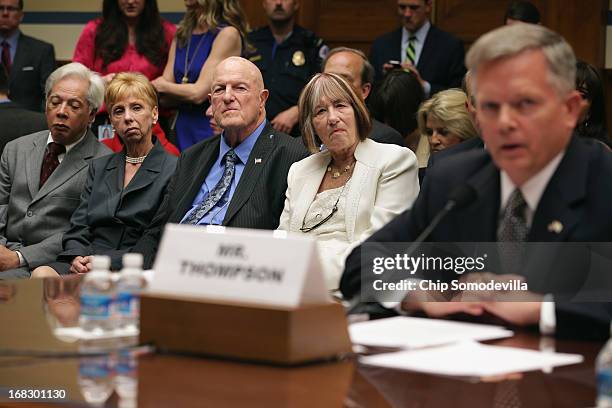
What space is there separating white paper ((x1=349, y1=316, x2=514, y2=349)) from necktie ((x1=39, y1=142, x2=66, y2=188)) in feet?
10.4

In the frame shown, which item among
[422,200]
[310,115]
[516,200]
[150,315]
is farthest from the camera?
[310,115]

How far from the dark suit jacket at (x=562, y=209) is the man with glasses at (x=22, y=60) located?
4670 millimetres

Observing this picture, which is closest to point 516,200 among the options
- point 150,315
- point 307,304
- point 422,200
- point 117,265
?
point 422,200

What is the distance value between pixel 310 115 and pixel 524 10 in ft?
7.02

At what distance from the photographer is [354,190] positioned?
12.8ft

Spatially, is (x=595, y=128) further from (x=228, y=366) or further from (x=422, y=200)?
(x=228, y=366)

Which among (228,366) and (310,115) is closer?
(228,366)

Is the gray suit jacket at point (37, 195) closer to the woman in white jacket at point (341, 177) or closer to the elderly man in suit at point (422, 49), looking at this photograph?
the woman in white jacket at point (341, 177)

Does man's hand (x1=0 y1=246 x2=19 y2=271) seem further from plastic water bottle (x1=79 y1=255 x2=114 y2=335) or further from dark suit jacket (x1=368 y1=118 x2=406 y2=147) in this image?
plastic water bottle (x1=79 y1=255 x2=114 y2=335)

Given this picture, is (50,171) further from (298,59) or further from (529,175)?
(529,175)

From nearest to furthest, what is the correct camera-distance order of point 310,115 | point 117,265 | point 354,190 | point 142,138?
point 354,190 < point 310,115 < point 117,265 < point 142,138

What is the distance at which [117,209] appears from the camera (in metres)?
4.85

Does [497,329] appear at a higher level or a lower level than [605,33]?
lower

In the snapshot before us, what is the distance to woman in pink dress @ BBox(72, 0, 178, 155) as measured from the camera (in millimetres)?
6082
